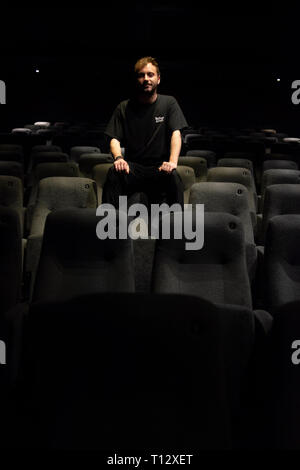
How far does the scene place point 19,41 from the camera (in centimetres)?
1124

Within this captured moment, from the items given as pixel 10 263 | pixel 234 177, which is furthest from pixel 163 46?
pixel 10 263

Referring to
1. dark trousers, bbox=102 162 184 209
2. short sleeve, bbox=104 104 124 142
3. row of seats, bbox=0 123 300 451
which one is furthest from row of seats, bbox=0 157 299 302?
row of seats, bbox=0 123 300 451

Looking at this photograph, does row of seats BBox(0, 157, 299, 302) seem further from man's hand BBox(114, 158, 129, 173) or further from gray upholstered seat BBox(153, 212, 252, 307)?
gray upholstered seat BBox(153, 212, 252, 307)

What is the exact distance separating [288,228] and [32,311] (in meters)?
1.32

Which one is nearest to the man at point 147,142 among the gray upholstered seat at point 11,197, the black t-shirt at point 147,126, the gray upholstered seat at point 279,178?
the black t-shirt at point 147,126

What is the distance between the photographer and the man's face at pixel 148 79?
3.26 metres

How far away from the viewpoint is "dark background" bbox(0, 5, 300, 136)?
1102cm

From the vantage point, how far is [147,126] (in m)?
3.41

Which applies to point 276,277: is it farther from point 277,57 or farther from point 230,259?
point 277,57

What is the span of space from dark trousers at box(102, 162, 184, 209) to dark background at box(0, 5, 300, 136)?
7793 millimetres

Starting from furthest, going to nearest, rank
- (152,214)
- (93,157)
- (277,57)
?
1. (277,57)
2. (93,157)
3. (152,214)

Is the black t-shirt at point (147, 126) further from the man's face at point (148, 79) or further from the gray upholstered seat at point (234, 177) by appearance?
the gray upholstered seat at point (234, 177)

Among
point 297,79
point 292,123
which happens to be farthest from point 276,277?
point 292,123

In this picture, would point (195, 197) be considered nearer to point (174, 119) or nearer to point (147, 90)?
point (174, 119)
